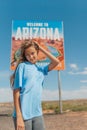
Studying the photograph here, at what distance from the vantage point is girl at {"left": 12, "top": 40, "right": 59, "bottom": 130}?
4547 mm

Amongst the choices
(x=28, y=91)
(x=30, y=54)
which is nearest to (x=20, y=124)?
(x=28, y=91)

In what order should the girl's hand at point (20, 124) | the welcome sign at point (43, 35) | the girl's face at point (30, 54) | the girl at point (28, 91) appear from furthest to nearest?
the welcome sign at point (43, 35), the girl's face at point (30, 54), the girl at point (28, 91), the girl's hand at point (20, 124)

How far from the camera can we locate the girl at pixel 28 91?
455cm

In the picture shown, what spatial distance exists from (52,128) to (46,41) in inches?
305

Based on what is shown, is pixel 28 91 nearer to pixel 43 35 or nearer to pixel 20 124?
pixel 20 124

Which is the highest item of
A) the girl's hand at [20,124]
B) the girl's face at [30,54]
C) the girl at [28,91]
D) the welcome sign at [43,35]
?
the welcome sign at [43,35]

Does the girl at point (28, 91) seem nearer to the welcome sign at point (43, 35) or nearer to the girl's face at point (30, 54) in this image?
the girl's face at point (30, 54)

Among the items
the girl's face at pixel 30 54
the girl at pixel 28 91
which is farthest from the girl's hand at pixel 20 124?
the girl's face at pixel 30 54

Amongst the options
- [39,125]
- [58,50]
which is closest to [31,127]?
[39,125]

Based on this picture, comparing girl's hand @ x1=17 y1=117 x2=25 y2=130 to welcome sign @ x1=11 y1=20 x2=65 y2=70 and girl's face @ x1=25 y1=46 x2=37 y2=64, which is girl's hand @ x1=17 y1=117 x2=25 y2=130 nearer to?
girl's face @ x1=25 y1=46 x2=37 y2=64

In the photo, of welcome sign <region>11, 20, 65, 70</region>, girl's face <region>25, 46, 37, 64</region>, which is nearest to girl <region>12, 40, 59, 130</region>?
girl's face <region>25, 46, 37, 64</region>

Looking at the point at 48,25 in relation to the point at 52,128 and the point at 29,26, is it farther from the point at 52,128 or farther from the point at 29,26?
the point at 52,128

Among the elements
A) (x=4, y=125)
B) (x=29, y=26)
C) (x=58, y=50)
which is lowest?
(x=4, y=125)

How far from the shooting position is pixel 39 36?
19.3 m
